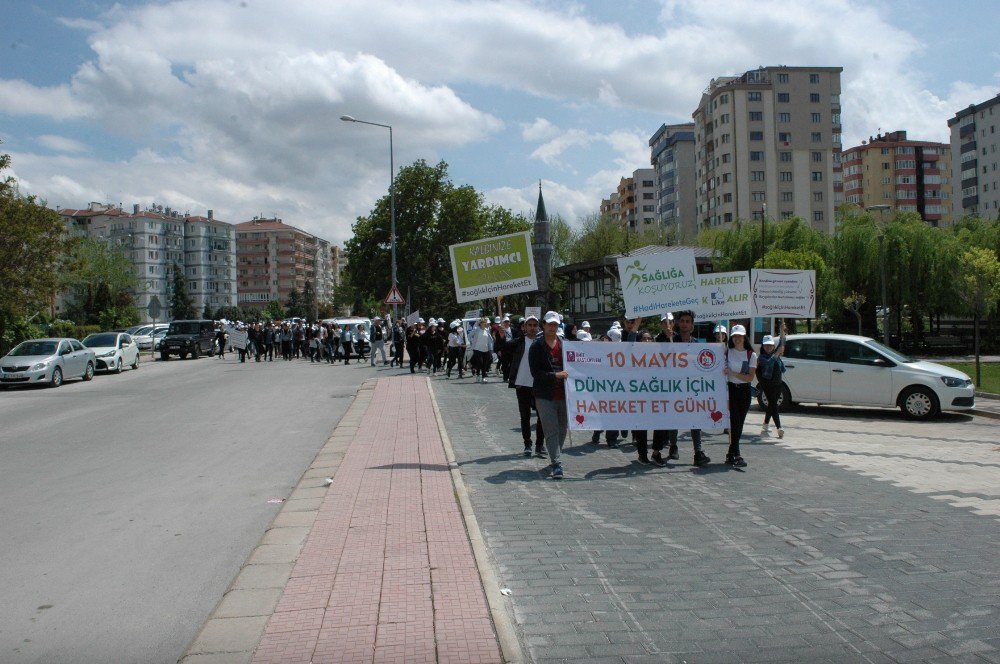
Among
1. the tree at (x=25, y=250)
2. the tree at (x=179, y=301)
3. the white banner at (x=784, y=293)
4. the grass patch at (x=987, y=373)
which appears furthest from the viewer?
the tree at (x=179, y=301)

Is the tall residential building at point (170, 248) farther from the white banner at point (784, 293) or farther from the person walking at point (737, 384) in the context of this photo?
the person walking at point (737, 384)

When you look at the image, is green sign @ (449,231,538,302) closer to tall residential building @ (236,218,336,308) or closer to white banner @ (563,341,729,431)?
white banner @ (563,341,729,431)

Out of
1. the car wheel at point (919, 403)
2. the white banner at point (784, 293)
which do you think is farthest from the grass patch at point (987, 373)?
the white banner at point (784, 293)

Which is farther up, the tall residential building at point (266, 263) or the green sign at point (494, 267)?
the tall residential building at point (266, 263)

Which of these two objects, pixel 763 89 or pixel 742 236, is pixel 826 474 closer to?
pixel 742 236

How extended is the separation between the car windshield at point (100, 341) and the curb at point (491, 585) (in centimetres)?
2601

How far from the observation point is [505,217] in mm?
78062

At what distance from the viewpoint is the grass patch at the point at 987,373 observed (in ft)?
68.4

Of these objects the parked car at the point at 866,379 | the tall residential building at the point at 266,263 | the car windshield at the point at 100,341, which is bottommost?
the parked car at the point at 866,379

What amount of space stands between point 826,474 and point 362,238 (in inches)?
2561

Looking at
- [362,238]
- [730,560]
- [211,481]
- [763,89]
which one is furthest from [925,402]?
[763,89]

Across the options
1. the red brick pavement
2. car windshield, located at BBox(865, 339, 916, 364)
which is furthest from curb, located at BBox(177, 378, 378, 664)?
car windshield, located at BBox(865, 339, 916, 364)

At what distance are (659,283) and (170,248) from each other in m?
150

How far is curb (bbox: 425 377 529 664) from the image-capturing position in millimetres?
4281
